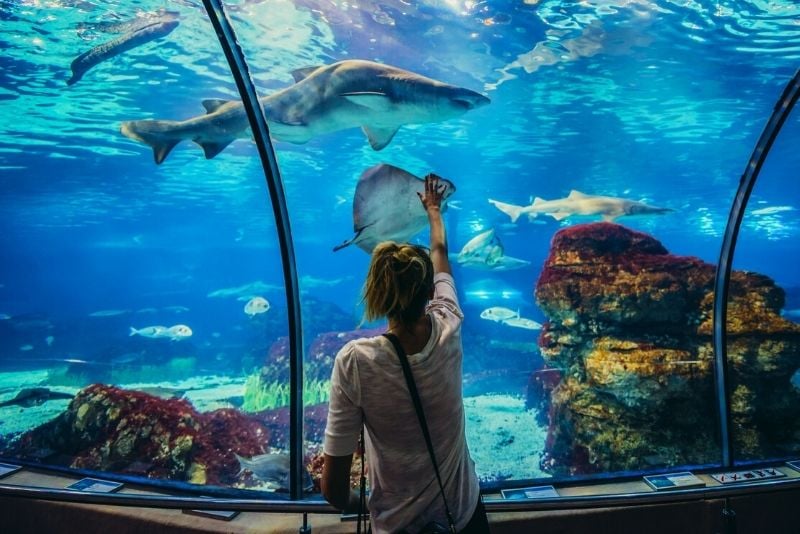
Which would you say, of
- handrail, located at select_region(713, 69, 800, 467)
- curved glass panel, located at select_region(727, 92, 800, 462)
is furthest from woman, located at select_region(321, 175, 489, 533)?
curved glass panel, located at select_region(727, 92, 800, 462)

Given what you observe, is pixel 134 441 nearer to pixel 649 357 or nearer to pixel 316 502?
pixel 316 502

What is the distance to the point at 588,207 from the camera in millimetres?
11547

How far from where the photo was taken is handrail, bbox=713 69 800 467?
312cm

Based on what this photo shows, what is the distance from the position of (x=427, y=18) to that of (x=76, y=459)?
33.4ft

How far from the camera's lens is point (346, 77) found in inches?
152

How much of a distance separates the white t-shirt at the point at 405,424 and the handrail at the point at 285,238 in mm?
1577

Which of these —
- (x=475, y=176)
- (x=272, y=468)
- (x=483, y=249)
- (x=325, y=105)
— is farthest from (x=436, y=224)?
(x=475, y=176)

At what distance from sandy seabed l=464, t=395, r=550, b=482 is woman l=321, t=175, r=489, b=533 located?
3379 millimetres

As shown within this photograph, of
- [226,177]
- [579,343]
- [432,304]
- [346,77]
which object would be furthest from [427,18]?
[226,177]

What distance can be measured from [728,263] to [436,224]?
2.98 meters

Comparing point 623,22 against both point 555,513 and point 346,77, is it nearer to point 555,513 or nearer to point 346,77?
point 346,77

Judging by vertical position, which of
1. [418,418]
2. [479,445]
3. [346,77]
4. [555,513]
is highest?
[346,77]

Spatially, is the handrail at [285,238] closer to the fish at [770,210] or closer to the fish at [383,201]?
the fish at [383,201]

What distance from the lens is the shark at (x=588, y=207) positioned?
35.3 feet
